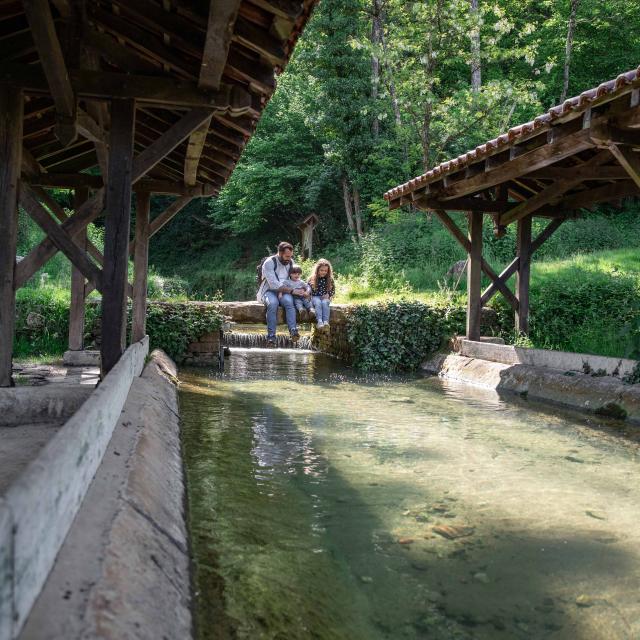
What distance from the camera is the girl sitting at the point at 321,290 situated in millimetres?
12008

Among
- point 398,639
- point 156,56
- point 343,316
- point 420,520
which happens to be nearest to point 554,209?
point 343,316

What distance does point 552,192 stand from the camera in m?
10.1

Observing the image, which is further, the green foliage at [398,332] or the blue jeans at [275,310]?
the green foliage at [398,332]

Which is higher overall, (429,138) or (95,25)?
(429,138)

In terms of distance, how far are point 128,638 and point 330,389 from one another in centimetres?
807

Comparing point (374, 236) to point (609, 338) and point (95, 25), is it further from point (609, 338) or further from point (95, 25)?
point (95, 25)

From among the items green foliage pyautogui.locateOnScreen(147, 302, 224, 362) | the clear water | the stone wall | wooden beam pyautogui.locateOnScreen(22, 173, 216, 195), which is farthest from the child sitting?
the clear water

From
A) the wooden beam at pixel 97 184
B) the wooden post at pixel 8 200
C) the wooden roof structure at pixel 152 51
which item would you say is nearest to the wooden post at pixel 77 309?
the wooden beam at pixel 97 184

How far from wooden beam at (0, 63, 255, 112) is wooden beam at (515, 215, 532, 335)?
7303 mm

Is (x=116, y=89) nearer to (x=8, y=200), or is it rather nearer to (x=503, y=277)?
(x=8, y=200)

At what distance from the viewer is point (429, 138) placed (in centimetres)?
→ 2286

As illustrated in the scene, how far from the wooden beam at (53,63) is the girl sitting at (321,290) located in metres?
6.60

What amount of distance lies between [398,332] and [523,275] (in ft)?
8.03

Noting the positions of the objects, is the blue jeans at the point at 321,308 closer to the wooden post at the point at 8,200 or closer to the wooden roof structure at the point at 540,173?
the wooden roof structure at the point at 540,173
